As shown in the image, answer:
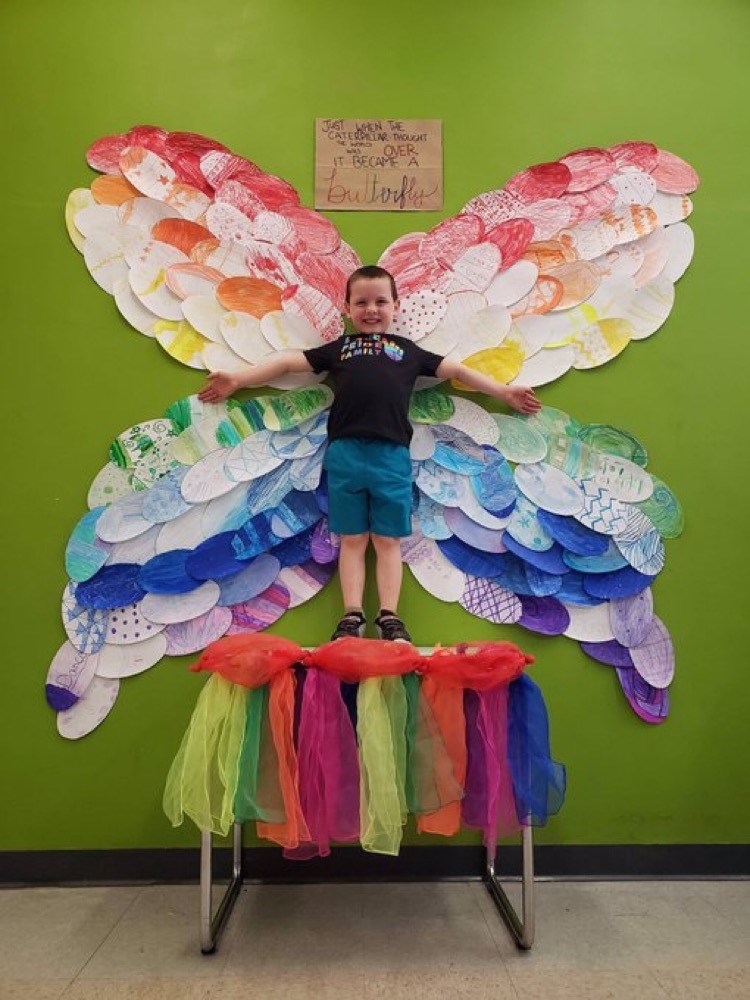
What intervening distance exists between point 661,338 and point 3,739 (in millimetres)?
1979

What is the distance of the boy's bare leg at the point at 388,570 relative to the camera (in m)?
1.69

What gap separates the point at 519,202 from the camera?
184 cm

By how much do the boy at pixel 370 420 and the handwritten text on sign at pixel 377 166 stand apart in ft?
0.84

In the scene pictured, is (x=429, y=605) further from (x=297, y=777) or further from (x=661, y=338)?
(x=661, y=338)

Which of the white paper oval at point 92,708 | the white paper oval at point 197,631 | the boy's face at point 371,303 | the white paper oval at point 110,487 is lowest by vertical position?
the white paper oval at point 92,708

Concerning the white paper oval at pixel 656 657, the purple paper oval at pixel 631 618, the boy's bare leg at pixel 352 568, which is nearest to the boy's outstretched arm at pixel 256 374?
the boy's bare leg at pixel 352 568

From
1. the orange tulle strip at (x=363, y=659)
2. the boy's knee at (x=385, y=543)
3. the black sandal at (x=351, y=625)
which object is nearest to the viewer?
the orange tulle strip at (x=363, y=659)

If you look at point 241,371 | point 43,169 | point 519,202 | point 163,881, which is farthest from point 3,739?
point 519,202

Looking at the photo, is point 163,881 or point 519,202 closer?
point 163,881

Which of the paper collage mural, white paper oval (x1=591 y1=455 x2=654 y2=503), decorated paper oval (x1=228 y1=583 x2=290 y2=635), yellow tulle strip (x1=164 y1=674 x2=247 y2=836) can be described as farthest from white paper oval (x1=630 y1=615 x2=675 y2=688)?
yellow tulle strip (x1=164 y1=674 x2=247 y2=836)

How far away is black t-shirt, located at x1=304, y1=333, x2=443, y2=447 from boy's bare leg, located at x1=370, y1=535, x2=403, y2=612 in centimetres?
25

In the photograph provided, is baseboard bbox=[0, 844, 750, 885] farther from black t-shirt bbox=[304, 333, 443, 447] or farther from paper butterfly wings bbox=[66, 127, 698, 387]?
paper butterfly wings bbox=[66, 127, 698, 387]

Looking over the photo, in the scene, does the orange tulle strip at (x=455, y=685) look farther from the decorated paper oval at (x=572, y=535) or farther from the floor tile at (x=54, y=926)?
the floor tile at (x=54, y=926)

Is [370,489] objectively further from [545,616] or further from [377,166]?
[377,166]
